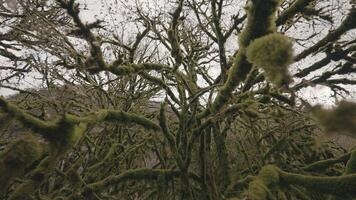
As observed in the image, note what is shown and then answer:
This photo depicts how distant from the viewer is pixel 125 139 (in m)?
7.89

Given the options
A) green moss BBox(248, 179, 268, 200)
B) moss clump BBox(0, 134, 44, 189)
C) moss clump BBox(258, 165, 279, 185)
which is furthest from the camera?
moss clump BBox(258, 165, 279, 185)

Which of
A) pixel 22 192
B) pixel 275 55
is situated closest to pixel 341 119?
pixel 275 55

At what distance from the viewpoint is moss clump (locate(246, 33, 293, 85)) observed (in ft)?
5.97

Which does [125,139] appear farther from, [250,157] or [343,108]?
[343,108]

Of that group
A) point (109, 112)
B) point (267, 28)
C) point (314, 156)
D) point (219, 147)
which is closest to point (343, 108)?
point (267, 28)

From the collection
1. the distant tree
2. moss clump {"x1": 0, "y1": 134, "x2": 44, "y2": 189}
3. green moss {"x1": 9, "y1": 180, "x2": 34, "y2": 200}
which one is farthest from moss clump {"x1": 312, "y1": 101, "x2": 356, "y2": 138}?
green moss {"x1": 9, "y1": 180, "x2": 34, "y2": 200}

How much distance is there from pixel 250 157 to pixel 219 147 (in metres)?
0.55

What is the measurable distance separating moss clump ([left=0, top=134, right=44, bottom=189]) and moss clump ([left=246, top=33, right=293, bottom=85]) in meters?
1.55

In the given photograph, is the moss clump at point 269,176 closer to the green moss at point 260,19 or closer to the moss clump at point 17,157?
the green moss at point 260,19

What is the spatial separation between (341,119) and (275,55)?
451 mm

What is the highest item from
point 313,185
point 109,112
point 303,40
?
point 303,40

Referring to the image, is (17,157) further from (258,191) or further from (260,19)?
(258,191)

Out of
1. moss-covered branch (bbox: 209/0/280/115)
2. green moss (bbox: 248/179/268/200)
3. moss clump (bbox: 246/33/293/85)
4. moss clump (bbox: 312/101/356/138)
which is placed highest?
moss-covered branch (bbox: 209/0/280/115)

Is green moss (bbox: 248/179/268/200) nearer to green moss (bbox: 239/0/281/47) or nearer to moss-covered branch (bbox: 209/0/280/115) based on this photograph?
moss-covered branch (bbox: 209/0/280/115)
